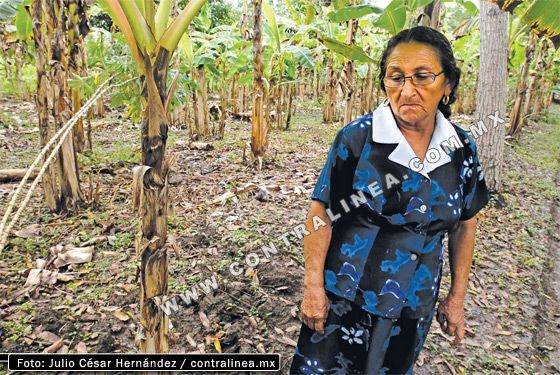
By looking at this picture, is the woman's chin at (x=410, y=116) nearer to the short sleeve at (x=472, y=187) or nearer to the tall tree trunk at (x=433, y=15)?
the short sleeve at (x=472, y=187)

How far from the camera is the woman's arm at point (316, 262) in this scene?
1369mm

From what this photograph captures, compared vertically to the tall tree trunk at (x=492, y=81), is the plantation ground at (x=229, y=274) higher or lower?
lower

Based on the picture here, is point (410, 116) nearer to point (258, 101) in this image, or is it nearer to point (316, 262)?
point (316, 262)

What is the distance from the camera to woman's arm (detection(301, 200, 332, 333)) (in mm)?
1369

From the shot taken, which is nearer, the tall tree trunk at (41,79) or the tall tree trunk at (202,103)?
the tall tree trunk at (41,79)

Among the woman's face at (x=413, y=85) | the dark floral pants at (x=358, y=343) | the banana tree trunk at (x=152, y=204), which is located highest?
the woman's face at (x=413, y=85)

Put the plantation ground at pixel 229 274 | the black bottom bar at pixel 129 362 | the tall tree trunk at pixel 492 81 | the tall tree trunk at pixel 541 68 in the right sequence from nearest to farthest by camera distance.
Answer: the black bottom bar at pixel 129 362 < the plantation ground at pixel 229 274 < the tall tree trunk at pixel 492 81 < the tall tree trunk at pixel 541 68

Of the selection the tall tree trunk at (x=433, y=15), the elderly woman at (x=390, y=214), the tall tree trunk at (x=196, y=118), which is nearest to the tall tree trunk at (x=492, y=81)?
the tall tree trunk at (x=433, y=15)

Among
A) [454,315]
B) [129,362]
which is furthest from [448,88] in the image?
[129,362]

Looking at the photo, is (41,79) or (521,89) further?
(521,89)

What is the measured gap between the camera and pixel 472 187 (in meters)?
1.45

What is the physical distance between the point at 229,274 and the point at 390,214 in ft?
5.29

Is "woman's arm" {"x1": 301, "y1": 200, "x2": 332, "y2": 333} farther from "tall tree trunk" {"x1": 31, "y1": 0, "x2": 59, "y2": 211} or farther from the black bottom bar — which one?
"tall tree trunk" {"x1": 31, "y1": 0, "x2": 59, "y2": 211}

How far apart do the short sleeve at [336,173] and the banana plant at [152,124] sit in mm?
563
